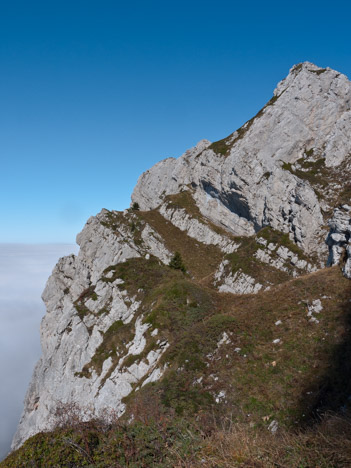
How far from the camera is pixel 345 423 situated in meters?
7.62

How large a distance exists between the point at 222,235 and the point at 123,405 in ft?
174

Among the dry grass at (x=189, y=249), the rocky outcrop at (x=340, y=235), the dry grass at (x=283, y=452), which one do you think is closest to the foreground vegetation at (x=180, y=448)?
the dry grass at (x=283, y=452)

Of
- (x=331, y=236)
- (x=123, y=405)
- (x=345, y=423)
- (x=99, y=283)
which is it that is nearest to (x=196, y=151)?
(x=99, y=283)

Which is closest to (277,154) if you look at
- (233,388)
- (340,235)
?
(340,235)

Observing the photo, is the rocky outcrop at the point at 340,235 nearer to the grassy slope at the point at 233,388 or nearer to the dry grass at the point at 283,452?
the grassy slope at the point at 233,388

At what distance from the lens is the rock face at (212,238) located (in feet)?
A: 105

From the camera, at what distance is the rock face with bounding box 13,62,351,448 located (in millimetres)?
32094

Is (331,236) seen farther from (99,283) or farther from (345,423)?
(99,283)

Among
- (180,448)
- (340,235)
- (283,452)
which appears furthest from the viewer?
(340,235)

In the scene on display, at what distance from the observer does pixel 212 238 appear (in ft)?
235

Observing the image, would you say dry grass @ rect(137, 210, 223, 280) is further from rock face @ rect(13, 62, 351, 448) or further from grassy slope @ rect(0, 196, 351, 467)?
grassy slope @ rect(0, 196, 351, 467)

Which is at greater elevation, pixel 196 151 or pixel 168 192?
pixel 196 151

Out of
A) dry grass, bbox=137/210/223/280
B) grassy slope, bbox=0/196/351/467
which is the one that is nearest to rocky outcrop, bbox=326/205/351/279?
grassy slope, bbox=0/196/351/467

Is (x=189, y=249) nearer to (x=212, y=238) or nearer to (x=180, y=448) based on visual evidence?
(x=212, y=238)
